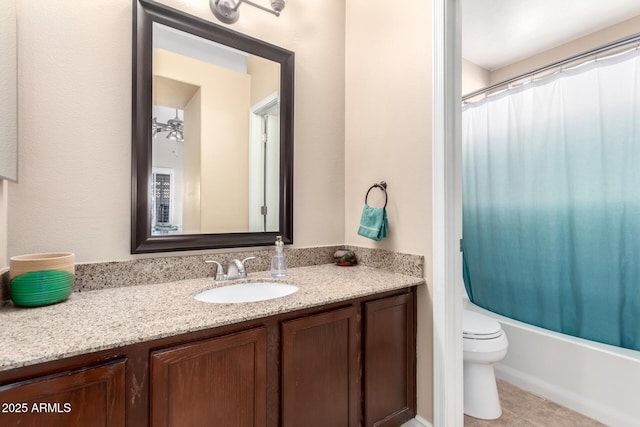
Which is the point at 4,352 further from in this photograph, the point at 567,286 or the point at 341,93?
the point at 567,286

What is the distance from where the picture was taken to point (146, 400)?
77 centimetres

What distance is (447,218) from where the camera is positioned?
4.29 feet

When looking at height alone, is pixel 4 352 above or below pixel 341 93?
below

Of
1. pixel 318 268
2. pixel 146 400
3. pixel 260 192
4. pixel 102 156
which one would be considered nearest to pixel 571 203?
pixel 318 268

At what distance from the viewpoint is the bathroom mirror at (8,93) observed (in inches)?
35.6

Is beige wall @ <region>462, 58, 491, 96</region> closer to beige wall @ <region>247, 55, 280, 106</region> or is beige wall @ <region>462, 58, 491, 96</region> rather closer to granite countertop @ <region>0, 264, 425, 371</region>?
beige wall @ <region>247, 55, 280, 106</region>

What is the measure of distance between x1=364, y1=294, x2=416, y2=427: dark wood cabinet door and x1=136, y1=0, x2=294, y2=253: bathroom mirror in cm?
64

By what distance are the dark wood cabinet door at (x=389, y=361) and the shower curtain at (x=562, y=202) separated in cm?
117

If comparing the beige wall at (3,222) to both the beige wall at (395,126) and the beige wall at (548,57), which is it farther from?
the beige wall at (548,57)

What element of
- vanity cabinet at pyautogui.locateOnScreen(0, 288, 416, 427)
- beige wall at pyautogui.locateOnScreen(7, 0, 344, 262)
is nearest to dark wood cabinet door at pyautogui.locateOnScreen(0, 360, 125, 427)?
vanity cabinet at pyautogui.locateOnScreen(0, 288, 416, 427)

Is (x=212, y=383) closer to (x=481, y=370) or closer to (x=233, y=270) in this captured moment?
(x=233, y=270)

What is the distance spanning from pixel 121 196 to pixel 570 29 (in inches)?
121

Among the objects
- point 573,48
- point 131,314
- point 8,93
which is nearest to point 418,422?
point 131,314

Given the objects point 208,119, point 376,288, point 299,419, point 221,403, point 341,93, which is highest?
point 341,93
